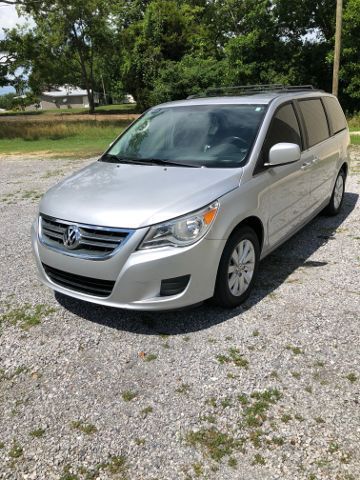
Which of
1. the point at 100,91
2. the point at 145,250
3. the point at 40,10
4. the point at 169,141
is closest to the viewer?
the point at 145,250

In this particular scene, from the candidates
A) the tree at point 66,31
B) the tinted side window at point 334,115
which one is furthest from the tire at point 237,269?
the tree at point 66,31

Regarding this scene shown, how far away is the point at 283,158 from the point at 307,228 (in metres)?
2.29

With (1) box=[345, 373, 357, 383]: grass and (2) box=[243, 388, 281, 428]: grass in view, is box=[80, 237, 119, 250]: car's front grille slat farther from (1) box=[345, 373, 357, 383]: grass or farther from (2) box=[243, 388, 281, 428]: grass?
(1) box=[345, 373, 357, 383]: grass

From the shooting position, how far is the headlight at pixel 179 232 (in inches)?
125

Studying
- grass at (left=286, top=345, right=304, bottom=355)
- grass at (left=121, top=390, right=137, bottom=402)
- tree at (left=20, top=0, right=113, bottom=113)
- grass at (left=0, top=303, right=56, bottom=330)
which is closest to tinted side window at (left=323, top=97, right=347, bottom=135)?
grass at (left=286, top=345, right=304, bottom=355)

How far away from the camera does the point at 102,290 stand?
335cm

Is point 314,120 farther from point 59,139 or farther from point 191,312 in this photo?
point 59,139

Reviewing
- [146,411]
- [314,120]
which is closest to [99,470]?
[146,411]

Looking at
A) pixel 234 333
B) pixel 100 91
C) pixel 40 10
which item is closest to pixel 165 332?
pixel 234 333

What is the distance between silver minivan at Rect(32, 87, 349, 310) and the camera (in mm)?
3213

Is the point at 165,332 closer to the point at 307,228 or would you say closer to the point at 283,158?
the point at 283,158

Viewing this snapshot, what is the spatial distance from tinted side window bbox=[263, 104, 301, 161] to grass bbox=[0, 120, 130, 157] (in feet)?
38.3

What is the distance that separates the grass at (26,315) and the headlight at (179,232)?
1307mm

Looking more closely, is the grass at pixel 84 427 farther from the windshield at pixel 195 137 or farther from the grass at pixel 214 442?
the windshield at pixel 195 137
